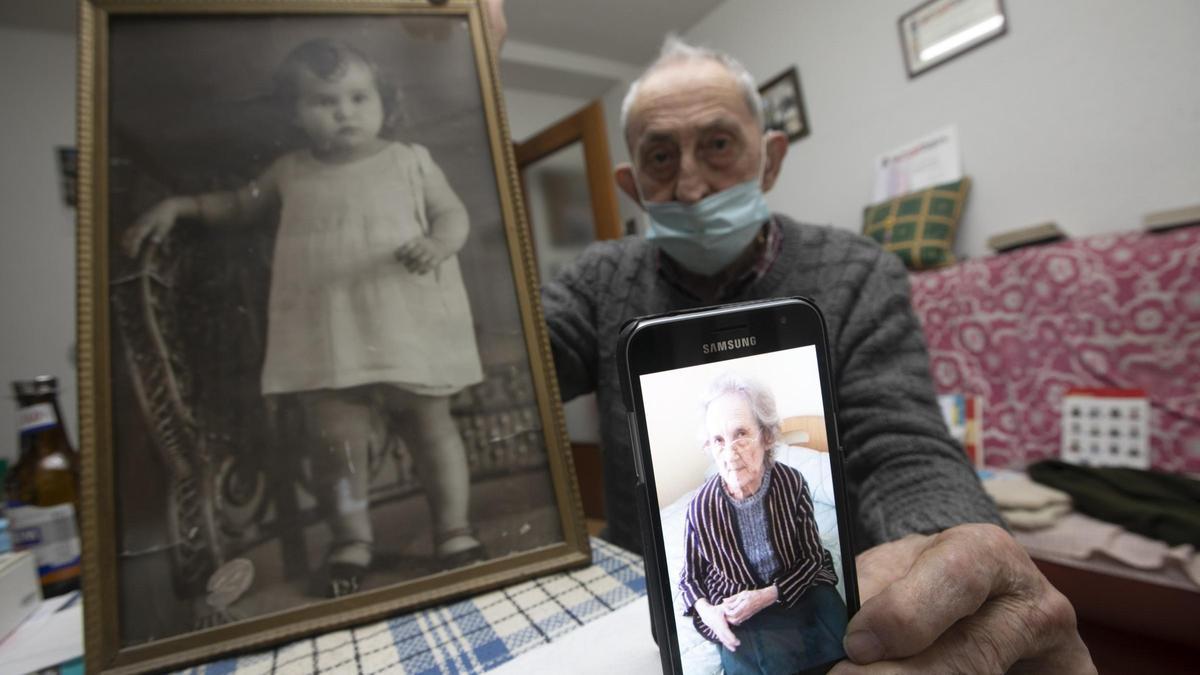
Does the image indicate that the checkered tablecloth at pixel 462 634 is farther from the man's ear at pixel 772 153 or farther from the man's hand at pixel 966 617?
the man's ear at pixel 772 153

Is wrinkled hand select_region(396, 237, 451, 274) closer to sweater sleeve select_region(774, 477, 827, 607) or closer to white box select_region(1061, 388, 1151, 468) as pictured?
sweater sleeve select_region(774, 477, 827, 607)

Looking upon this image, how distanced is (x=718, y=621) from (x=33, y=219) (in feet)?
10.1

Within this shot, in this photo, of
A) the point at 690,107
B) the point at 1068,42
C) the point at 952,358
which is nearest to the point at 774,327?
the point at 690,107

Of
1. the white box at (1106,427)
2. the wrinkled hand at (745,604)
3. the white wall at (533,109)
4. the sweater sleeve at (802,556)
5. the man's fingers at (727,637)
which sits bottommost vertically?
the white box at (1106,427)

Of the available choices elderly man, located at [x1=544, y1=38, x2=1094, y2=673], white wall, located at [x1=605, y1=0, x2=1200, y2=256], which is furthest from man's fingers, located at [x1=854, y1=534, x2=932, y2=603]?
white wall, located at [x1=605, y1=0, x2=1200, y2=256]

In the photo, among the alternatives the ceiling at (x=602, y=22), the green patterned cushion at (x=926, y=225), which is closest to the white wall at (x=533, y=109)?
the ceiling at (x=602, y=22)

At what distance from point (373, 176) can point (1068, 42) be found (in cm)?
229

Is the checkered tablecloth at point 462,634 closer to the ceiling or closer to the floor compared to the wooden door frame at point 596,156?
closer to the floor

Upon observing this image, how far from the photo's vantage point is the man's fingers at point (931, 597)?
0.99 feet

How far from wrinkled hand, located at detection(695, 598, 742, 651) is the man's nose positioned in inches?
22.6

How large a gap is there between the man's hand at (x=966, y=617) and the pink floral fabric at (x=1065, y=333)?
144 cm

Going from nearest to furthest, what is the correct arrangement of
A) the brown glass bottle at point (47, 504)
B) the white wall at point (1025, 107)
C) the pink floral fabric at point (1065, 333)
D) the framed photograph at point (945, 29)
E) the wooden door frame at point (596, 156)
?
the brown glass bottle at point (47, 504) → the pink floral fabric at point (1065, 333) → the white wall at point (1025, 107) → the framed photograph at point (945, 29) → the wooden door frame at point (596, 156)

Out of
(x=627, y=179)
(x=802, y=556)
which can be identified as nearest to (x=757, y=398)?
(x=802, y=556)

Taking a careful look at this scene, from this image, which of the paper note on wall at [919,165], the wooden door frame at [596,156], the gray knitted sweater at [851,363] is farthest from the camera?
the wooden door frame at [596,156]
